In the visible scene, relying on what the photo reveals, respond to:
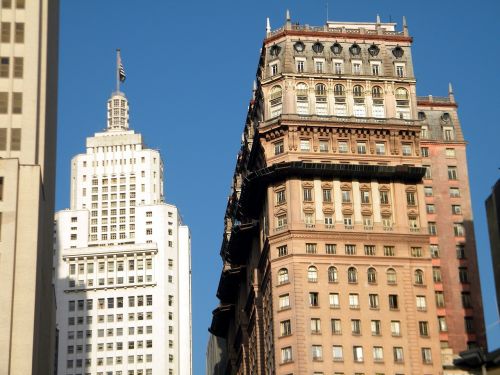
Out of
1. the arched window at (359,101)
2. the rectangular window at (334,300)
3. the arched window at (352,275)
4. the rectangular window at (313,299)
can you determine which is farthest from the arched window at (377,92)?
the rectangular window at (313,299)

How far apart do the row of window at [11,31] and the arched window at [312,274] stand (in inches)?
1924

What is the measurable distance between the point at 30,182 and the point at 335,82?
61.8 m

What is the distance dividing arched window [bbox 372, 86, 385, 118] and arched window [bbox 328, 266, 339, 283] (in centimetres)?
2270

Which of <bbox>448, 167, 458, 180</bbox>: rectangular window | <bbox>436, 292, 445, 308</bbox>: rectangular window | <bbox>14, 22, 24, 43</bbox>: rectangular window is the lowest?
<bbox>436, 292, 445, 308</bbox>: rectangular window

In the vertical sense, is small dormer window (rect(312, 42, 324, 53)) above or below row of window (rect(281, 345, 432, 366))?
above

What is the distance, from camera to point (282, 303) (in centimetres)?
Answer: 14262

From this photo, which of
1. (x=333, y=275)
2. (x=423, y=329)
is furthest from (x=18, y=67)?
(x=423, y=329)

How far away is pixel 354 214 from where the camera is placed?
147m

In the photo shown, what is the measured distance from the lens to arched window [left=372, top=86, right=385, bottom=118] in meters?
154

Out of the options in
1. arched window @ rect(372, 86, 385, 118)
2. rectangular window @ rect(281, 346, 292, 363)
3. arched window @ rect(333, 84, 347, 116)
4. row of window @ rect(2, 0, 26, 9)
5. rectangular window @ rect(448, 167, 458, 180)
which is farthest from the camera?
rectangular window @ rect(448, 167, 458, 180)

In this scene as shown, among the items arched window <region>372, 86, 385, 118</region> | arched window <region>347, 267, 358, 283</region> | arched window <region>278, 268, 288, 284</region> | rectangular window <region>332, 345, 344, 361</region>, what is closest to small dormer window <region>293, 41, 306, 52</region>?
arched window <region>372, 86, 385, 118</region>

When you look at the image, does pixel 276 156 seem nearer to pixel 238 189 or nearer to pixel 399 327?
pixel 399 327

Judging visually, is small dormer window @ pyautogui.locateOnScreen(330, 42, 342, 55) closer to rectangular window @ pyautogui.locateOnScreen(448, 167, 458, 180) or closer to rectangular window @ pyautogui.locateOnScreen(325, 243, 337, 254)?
rectangular window @ pyautogui.locateOnScreen(448, 167, 458, 180)

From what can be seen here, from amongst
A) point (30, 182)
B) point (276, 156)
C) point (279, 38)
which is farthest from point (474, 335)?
point (30, 182)
